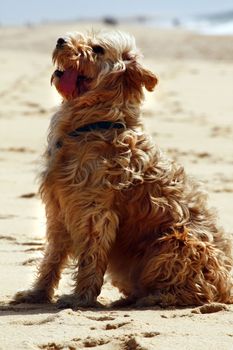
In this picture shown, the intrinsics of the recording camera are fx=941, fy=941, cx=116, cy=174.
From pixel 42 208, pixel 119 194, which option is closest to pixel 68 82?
pixel 119 194

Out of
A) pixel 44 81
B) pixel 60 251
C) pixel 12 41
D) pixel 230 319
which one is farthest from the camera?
pixel 12 41

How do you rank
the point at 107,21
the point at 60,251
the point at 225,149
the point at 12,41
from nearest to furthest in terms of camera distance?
the point at 60,251 → the point at 225,149 → the point at 12,41 → the point at 107,21

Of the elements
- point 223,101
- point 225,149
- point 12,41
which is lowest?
point 225,149

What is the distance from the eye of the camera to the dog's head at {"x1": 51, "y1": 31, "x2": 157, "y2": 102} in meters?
5.67

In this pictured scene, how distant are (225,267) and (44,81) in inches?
574

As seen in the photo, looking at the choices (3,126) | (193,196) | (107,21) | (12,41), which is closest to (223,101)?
(3,126)

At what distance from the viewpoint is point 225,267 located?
5883mm

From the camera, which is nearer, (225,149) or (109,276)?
(109,276)

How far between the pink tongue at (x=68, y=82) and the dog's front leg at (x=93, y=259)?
2.56 feet

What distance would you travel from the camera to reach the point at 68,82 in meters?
5.71

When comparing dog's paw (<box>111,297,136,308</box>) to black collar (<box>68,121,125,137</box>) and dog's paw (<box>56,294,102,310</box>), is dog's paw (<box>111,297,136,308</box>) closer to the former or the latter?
dog's paw (<box>56,294,102,310</box>)

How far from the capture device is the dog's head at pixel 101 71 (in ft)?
18.6

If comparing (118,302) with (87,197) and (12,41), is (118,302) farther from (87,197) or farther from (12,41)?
(12,41)

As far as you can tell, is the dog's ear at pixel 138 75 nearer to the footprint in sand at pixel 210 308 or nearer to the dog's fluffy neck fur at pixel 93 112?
the dog's fluffy neck fur at pixel 93 112
